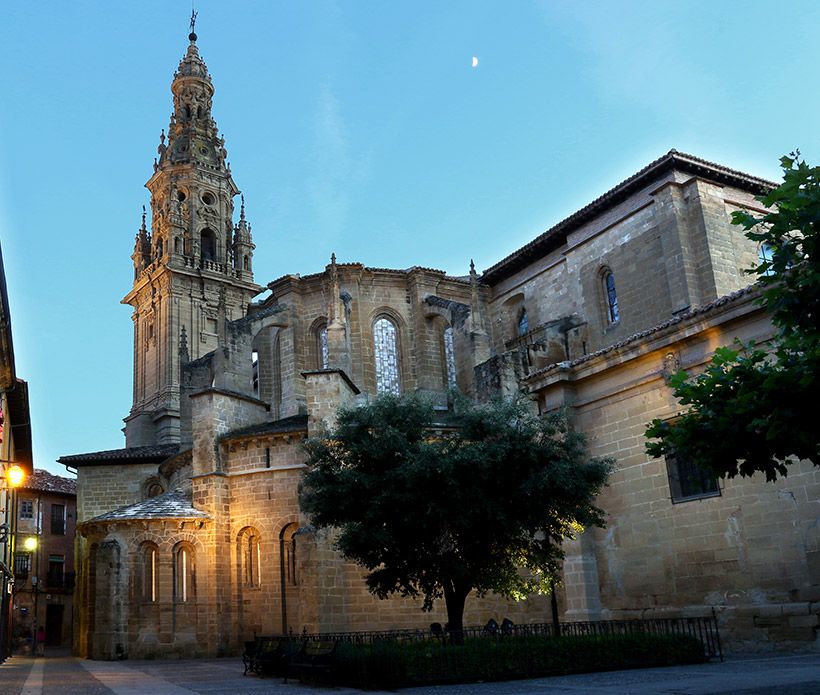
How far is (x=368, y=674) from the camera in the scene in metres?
13.7

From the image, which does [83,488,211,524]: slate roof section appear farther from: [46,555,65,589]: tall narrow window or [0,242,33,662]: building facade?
[46,555,65,589]: tall narrow window

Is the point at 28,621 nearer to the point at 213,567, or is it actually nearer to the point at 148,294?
the point at 148,294

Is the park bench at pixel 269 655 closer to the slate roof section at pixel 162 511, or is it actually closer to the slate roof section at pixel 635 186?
the slate roof section at pixel 162 511

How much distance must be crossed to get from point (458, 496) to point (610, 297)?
14.7m

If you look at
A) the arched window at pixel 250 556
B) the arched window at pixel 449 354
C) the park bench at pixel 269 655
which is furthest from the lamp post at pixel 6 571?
the arched window at pixel 449 354

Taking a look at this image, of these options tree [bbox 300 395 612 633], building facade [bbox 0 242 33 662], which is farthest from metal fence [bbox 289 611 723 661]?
building facade [bbox 0 242 33 662]

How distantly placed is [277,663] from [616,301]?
16507 millimetres

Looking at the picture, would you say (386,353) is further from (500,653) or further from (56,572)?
(56,572)

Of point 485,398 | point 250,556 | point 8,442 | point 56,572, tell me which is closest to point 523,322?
point 485,398

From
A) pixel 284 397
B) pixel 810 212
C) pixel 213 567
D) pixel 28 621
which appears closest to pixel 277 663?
pixel 213 567

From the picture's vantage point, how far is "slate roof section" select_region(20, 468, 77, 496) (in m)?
47.3

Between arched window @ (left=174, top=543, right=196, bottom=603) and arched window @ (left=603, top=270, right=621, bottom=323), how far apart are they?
15380mm

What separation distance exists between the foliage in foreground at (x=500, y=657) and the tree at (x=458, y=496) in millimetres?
1008

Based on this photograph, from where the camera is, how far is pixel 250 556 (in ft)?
86.1
